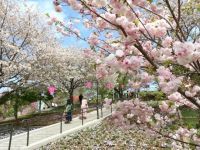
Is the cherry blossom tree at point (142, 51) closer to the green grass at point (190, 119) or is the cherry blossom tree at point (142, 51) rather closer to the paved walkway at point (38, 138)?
the green grass at point (190, 119)

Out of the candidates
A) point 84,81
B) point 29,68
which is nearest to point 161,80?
point 29,68

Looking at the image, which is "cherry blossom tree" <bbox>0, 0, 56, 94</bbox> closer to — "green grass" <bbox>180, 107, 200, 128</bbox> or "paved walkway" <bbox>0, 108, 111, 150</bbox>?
"paved walkway" <bbox>0, 108, 111, 150</bbox>

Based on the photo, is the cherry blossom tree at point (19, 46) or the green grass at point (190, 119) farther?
the cherry blossom tree at point (19, 46)

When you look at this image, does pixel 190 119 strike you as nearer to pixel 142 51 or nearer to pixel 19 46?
pixel 142 51

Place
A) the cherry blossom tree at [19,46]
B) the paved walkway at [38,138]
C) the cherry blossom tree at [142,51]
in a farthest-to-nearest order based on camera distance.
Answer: the cherry blossom tree at [19,46] → the paved walkway at [38,138] → the cherry blossom tree at [142,51]

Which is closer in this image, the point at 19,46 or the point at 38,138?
the point at 38,138

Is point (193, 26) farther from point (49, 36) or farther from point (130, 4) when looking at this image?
point (130, 4)

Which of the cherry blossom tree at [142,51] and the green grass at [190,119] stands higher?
the cherry blossom tree at [142,51]

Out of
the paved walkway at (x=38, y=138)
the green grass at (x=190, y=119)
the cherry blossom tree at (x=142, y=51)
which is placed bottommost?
the paved walkway at (x=38, y=138)

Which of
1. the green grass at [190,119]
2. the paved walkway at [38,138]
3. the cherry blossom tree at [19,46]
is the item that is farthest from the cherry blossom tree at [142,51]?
the cherry blossom tree at [19,46]

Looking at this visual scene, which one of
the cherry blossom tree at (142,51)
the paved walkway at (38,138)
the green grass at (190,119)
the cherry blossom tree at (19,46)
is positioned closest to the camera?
the cherry blossom tree at (142,51)

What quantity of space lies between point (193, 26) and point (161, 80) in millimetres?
20039

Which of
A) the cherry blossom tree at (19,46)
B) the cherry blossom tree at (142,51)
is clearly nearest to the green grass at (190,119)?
the cherry blossom tree at (142,51)

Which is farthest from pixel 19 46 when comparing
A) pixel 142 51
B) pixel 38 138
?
pixel 142 51
